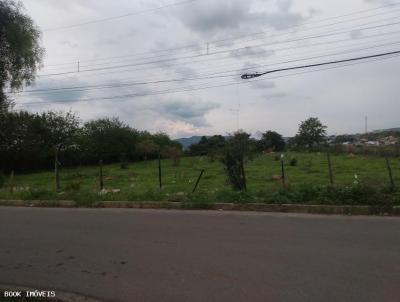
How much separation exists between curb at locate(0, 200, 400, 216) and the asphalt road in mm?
757

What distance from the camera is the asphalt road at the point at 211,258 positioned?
570 centimetres

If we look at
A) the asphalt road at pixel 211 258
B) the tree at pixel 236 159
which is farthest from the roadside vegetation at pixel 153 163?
the asphalt road at pixel 211 258

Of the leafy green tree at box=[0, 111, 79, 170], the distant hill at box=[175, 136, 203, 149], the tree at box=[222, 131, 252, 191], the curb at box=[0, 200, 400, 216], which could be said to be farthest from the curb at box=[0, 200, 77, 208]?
the distant hill at box=[175, 136, 203, 149]

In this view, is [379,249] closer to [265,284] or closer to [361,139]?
[265,284]

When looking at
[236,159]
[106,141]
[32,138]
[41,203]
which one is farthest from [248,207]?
[106,141]

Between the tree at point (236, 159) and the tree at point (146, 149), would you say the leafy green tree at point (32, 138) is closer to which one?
the tree at point (146, 149)

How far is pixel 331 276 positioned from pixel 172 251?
286cm

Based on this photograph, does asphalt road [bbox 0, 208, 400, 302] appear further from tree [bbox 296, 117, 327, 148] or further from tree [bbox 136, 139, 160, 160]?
tree [bbox 296, 117, 327, 148]

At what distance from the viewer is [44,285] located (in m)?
6.28

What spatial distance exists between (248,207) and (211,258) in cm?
580

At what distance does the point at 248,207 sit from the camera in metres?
12.9

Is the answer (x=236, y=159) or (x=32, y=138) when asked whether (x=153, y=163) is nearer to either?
(x=32, y=138)

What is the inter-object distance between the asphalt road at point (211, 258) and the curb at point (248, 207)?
76 cm

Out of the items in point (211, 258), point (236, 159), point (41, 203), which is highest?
point (236, 159)
